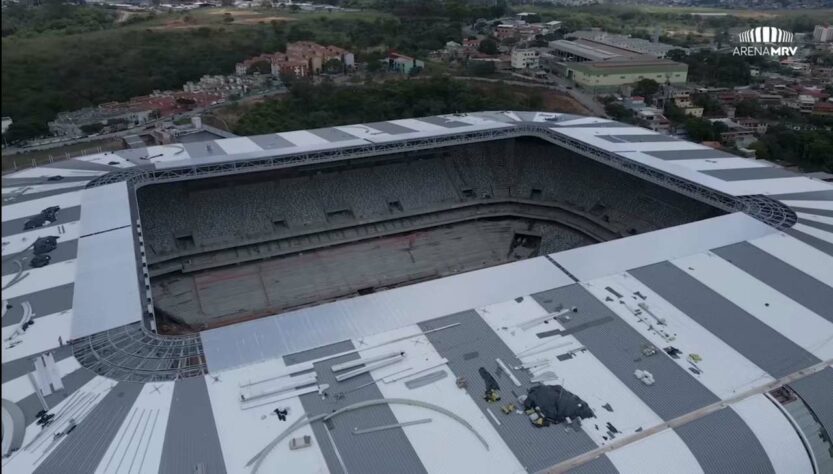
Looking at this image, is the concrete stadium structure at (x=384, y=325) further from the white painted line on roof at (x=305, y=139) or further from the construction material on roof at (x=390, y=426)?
the white painted line on roof at (x=305, y=139)

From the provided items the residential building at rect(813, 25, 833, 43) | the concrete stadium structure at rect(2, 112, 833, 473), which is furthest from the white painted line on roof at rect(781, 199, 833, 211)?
the residential building at rect(813, 25, 833, 43)

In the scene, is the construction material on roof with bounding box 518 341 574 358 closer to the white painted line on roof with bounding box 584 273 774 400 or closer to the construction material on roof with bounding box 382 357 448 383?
the construction material on roof with bounding box 382 357 448 383

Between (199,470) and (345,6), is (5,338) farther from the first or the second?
(345,6)

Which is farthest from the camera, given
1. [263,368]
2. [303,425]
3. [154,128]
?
[154,128]

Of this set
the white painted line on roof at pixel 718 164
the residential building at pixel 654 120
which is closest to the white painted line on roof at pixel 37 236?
the white painted line on roof at pixel 718 164

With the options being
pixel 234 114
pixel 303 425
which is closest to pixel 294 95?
pixel 234 114

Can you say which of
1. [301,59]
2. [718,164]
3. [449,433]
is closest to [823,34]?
[718,164]
